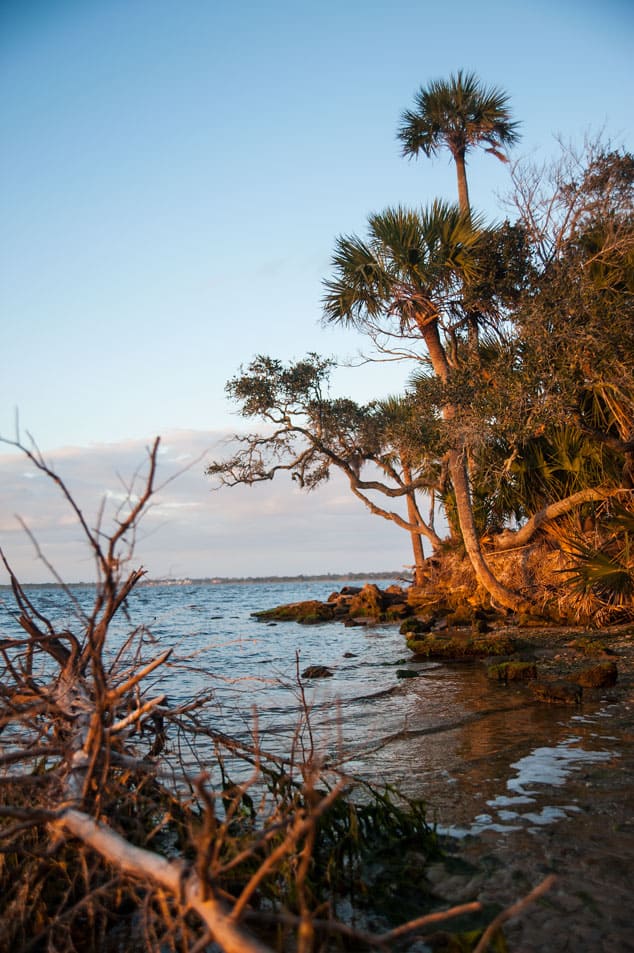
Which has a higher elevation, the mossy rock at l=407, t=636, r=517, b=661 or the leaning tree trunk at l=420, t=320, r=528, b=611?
the leaning tree trunk at l=420, t=320, r=528, b=611

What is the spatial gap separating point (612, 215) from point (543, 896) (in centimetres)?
1219

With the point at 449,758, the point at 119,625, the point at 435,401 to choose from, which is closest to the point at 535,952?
the point at 449,758

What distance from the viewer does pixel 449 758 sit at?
5.92 m

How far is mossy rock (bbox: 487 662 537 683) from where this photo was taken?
31.0ft

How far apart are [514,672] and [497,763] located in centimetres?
414

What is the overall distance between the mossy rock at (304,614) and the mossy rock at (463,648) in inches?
486

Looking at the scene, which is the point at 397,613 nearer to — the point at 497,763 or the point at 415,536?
the point at 415,536

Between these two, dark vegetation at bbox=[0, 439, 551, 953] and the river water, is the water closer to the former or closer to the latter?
the river water

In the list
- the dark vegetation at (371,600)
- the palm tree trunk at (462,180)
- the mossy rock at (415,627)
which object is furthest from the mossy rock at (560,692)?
the palm tree trunk at (462,180)

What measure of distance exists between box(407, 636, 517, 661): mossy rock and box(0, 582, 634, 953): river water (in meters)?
0.64

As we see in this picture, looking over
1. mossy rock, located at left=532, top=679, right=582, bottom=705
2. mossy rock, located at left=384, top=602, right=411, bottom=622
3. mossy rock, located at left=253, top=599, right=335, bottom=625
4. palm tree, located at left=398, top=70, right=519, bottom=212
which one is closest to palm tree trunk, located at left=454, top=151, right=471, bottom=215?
palm tree, located at left=398, top=70, right=519, bottom=212

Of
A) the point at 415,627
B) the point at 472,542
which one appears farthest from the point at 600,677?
the point at 415,627

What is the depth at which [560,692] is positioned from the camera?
7754 mm

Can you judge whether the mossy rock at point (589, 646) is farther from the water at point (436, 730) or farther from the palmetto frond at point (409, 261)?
the palmetto frond at point (409, 261)
